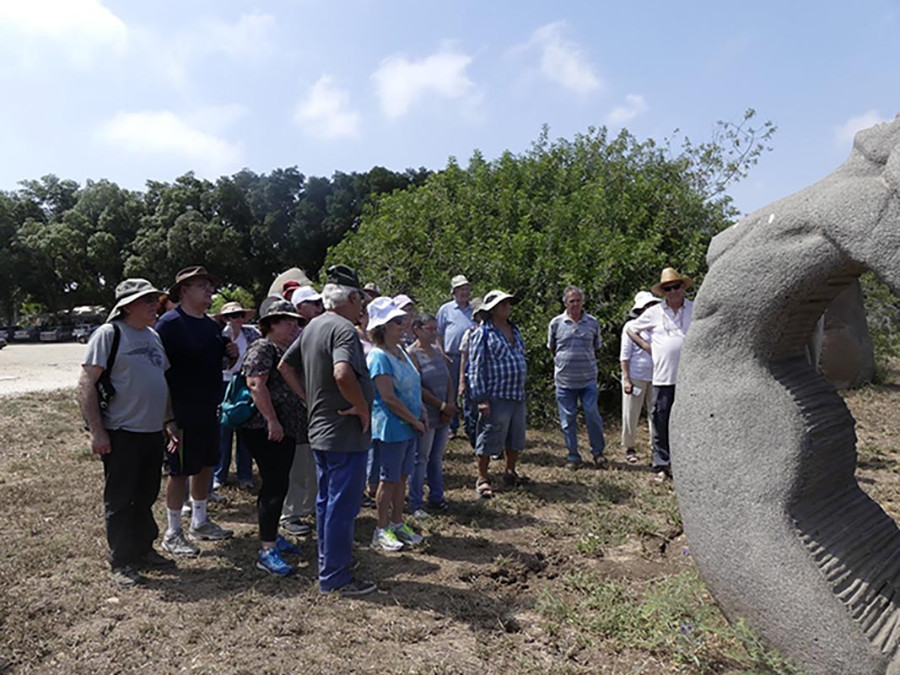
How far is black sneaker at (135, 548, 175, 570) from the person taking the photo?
4078 mm

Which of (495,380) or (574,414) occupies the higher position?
(495,380)

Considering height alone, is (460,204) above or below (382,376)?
above

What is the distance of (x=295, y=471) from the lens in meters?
4.98

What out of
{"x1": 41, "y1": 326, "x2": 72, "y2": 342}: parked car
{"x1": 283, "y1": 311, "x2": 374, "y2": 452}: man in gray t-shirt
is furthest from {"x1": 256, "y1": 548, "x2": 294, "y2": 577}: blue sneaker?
{"x1": 41, "y1": 326, "x2": 72, "y2": 342}: parked car

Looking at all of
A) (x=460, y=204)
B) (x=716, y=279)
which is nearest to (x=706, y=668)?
(x=716, y=279)

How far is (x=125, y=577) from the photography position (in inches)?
152

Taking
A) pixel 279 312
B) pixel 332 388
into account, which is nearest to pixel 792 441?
pixel 332 388

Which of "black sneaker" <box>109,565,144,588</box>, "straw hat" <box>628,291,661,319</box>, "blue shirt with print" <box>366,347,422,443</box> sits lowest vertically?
"black sneaker" <box>109,565,144,588</box>

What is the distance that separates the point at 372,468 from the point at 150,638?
2.15m

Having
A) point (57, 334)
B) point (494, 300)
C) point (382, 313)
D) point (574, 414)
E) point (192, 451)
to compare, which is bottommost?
point (574, 414)

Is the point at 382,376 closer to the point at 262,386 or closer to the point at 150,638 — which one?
the point at 262,386

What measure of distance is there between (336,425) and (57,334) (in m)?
35.3

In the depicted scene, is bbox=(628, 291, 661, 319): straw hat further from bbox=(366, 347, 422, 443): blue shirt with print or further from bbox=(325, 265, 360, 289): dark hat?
bbox=(325, 265, 360, 289): dark hat

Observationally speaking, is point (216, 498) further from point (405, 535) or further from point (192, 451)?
point (405, 535)
